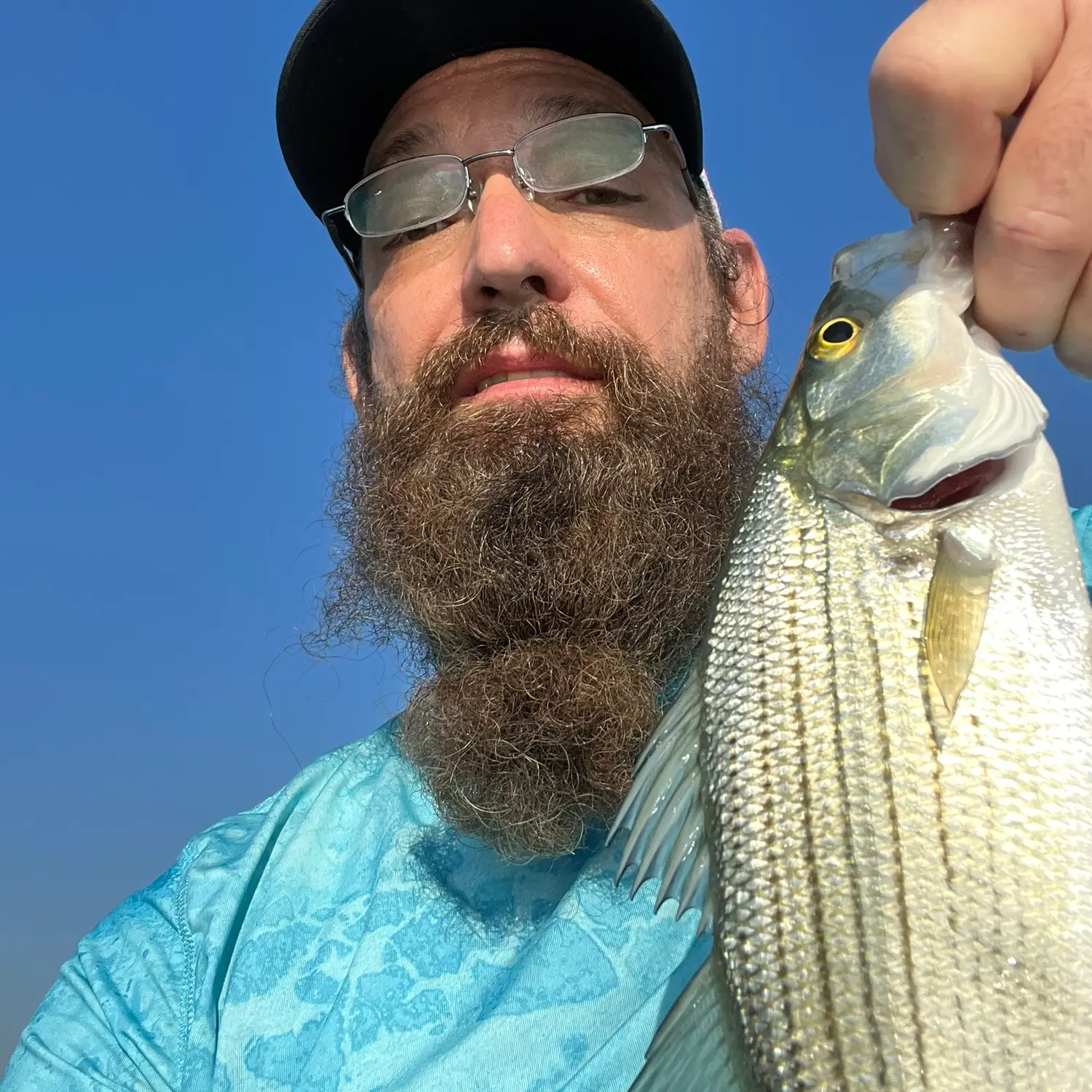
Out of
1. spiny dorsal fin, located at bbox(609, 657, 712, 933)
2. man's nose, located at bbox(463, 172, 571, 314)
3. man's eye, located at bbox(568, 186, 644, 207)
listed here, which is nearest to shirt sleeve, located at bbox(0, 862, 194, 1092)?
spiny dorsal fin, located at bbox(609, 657, 712, 933)

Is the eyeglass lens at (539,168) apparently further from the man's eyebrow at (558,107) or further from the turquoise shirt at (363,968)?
the turquoise shirt at (363,968)

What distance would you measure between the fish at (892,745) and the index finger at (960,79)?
17cm

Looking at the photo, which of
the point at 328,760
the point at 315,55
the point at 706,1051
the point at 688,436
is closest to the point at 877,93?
the point at 706,1051

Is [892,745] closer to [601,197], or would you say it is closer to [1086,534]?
[1086,534]

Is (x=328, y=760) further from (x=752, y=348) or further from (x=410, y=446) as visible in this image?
(x=752, y=348)

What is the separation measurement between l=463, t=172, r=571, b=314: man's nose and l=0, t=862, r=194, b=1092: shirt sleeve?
1.73 m

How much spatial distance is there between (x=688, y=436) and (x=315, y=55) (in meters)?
1.78

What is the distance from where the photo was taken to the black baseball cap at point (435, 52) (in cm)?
278

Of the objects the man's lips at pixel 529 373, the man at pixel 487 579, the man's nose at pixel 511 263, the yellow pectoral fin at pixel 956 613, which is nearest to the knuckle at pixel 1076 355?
the yellow pectoral fin at pixel 956 613

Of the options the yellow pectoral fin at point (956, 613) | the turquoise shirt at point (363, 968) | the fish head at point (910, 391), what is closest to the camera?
the yellow pectoral fin at point (956, 613)

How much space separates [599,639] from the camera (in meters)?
2.33

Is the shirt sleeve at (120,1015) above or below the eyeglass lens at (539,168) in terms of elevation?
below

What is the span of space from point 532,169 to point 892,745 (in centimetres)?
205

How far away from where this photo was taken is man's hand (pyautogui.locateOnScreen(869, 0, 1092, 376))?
108 cm
